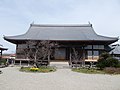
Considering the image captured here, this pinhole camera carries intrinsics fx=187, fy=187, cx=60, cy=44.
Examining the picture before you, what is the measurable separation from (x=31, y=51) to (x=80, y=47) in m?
8.48

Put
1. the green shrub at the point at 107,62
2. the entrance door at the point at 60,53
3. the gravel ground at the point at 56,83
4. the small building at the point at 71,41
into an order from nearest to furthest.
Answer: the gravel ground at the point at 56,83 → the green shrub at the point at 107,62 → the small building at the point at 71,41 → the entrance door at the point at 60,53

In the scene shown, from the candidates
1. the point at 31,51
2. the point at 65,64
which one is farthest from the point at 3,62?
the point at 65,64

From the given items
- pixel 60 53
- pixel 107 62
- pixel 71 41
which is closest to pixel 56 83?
pixel 107 62

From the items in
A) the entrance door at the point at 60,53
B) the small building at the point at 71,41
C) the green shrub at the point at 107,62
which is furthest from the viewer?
the entrance door at the point at 60,53

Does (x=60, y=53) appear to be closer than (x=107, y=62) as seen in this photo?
No

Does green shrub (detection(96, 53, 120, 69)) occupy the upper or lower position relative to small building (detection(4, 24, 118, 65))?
lower

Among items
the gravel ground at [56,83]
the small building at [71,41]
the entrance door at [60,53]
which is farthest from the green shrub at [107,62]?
the entrance door at [60,53]

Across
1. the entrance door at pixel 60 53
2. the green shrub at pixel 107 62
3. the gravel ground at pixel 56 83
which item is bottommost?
the gravel ground at pixel 56 83

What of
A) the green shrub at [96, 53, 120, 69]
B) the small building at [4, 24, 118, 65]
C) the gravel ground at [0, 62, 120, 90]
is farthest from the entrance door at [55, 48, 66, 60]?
the gravel ground at [0, 62, 120, 90]

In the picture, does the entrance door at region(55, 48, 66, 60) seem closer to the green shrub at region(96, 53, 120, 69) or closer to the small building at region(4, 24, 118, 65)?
the small building at region(4, 24, 118, 65)

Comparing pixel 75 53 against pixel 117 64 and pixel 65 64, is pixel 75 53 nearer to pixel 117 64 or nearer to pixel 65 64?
pixel 65 64

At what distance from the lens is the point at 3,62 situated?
99.7ft

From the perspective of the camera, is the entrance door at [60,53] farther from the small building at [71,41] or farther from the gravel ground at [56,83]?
the gravel ground at [56,83]

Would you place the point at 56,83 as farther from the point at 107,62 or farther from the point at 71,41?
the point at 71,41
